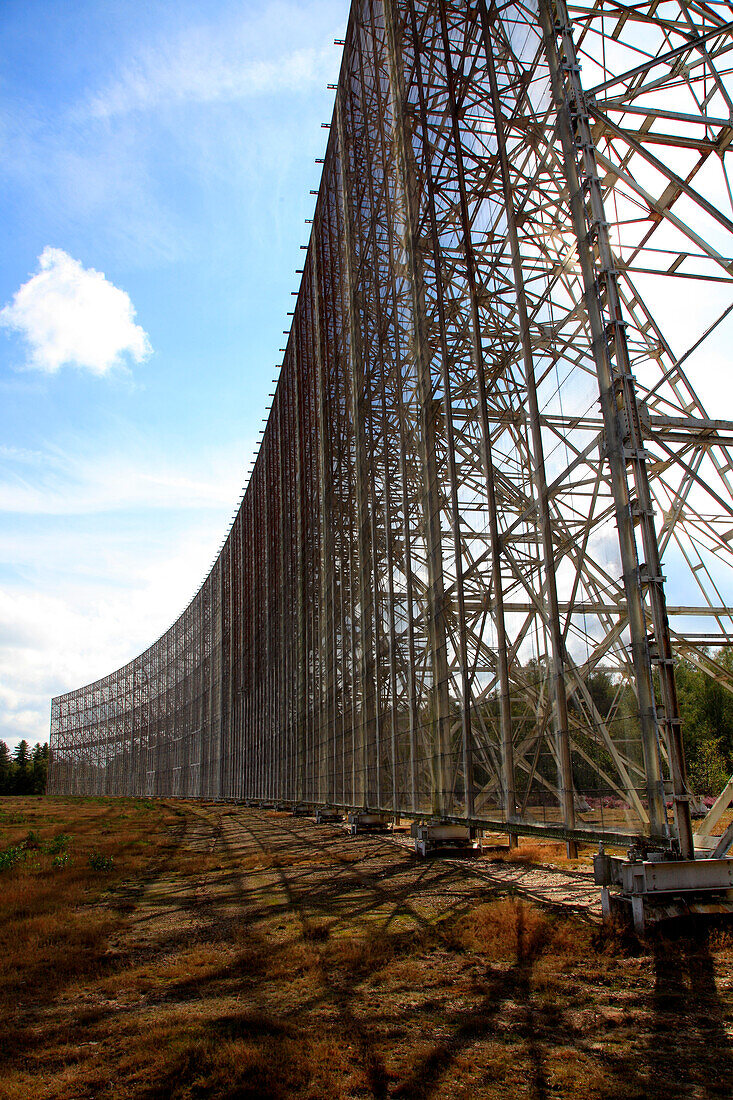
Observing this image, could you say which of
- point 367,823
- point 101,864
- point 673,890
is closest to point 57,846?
point 101,864

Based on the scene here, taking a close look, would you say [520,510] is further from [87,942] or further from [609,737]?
[87,942]

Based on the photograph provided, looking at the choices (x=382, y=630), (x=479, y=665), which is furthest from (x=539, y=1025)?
(x=382, y=630)

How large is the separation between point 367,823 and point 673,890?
16.8 m

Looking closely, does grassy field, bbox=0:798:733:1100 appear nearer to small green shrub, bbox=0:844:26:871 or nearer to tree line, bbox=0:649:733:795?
small green shrub, bbox=0:844:26:871

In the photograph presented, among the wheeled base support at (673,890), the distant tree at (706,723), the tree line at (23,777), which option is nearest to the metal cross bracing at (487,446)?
the wheeled base support at (673,890)

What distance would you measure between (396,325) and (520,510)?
8.07m

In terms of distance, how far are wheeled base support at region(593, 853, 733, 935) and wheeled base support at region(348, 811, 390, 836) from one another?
53.2 ft

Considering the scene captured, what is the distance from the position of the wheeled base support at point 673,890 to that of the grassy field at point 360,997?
218 millimetres

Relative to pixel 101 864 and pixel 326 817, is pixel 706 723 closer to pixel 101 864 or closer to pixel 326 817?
pixel 326 817

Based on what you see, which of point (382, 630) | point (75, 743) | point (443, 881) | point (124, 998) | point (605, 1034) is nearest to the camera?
point (605, 1034)

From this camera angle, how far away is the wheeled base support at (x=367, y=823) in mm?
23344

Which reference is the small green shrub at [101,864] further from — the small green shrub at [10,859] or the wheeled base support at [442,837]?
the wheeled base support at [442,837]

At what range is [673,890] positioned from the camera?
7.65 metres

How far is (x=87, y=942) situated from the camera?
969cm
